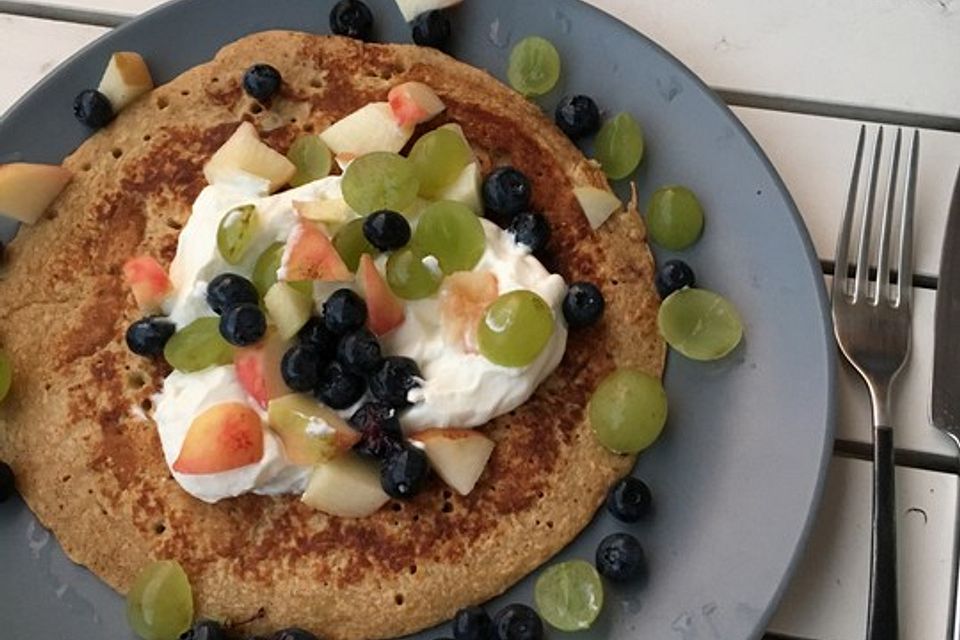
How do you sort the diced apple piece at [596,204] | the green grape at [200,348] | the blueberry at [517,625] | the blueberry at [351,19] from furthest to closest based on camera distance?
the blueberry at [351,19], the diced apple piece at [596,204], the green grape at [200,348], the blueberry at [517,625]

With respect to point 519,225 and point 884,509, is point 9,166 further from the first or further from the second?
point 884,509

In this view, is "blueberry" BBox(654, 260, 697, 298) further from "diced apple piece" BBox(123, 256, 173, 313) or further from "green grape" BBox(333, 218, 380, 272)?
"diced apple piece" BBox(123, 256, 173, 313)

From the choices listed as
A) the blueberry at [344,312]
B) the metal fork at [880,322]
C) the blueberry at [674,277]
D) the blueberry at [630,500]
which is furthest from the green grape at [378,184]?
the metal fork at [880,322]

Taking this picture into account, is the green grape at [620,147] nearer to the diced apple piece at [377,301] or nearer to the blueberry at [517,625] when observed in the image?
the diced apple piece at [377,301]

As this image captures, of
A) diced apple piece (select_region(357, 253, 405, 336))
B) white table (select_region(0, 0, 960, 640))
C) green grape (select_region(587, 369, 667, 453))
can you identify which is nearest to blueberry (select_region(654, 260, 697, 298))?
green grape (select_region(587, 369, 667, 453))

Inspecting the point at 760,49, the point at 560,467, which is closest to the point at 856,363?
A: the point at 560,467

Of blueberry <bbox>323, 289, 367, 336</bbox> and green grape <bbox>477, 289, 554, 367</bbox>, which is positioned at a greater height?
blueberry <bbox>323, 289, 367, 336</bbox>
